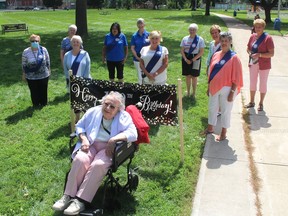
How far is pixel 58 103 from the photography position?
27.8ft

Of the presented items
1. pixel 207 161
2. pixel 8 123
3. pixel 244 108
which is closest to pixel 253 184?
pixel 207 161

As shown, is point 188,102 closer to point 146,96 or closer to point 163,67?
point 163,67

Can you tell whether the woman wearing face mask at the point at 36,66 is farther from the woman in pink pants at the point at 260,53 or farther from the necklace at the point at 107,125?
the woman in pink pants at the point at 260,53

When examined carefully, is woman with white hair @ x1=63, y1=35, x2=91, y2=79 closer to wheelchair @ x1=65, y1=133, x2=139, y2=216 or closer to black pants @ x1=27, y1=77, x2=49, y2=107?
black pants @ x1=27, y1=77, x2=49, y2=107

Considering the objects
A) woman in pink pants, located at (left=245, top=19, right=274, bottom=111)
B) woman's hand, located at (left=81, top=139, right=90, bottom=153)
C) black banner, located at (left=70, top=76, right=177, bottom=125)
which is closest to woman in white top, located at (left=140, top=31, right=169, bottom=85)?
black banner, located at (left=70, top=76, right=177, bottom=125)

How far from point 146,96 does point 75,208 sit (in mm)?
2050

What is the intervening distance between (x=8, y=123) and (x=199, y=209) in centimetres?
462

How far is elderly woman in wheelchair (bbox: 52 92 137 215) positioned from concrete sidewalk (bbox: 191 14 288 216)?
4.19 feet

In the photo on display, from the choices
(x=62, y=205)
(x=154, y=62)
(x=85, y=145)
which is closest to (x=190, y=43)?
(x=154, y=62)

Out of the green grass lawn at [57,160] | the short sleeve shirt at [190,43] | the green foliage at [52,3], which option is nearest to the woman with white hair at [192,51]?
the short sleeve shirt at [190,43]

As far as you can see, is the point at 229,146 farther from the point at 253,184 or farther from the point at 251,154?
the point at 253,184

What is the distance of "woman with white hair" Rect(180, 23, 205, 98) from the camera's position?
7.86 m

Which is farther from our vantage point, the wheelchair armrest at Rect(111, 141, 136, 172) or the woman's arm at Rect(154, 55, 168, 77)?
the woman's arm at Rect(154, 55, 168, 77)

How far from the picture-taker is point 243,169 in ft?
17.8
